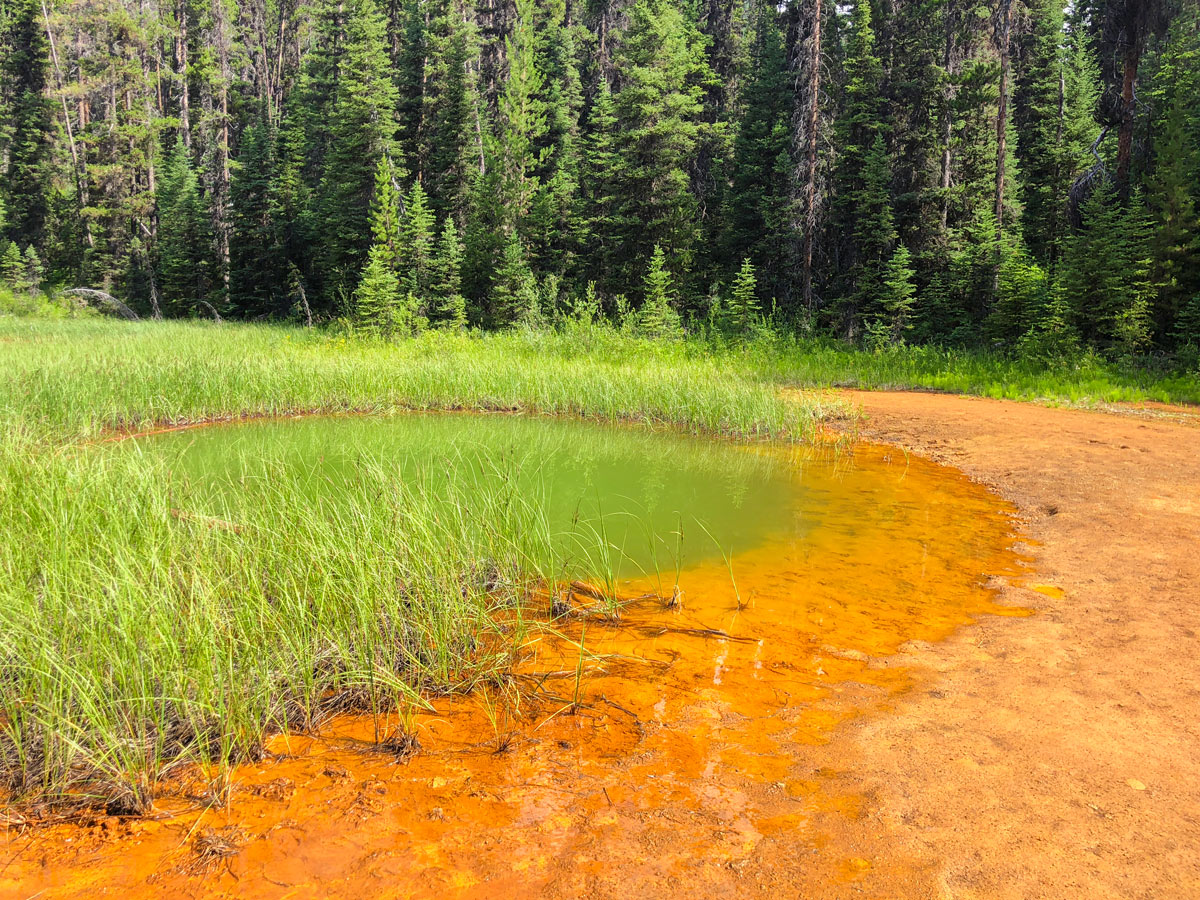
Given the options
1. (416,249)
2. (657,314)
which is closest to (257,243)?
(416,249)

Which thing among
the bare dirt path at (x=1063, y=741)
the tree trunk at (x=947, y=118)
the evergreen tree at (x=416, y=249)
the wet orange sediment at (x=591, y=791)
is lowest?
the wet orange sediment at (x=591, y=791)

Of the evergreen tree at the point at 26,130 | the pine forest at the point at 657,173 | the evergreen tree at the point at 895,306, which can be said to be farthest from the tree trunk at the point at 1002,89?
the evergreen tree at the point at 26,130

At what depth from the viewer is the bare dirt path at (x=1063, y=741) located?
2.20 meters

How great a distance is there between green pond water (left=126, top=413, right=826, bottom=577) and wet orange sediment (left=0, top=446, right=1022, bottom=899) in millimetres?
1058

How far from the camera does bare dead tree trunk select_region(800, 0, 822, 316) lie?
19516 millimetres

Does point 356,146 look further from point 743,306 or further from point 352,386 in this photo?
point 352,386

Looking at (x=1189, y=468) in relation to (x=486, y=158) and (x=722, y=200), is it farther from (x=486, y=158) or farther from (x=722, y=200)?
(x=486, y=158)

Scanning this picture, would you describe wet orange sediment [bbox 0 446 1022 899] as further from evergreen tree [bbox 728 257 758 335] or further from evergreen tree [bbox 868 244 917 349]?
evergreen tree [bbox 728 257 758 335]

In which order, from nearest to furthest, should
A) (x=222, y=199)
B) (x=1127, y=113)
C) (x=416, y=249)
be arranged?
(x=1127, y=113) → (x=416, y=249) → (x=222, y=199)

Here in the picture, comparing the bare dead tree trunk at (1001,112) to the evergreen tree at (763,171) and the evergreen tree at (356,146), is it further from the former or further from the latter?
the evergreen tree at (356,146)

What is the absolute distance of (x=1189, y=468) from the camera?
7.32 m

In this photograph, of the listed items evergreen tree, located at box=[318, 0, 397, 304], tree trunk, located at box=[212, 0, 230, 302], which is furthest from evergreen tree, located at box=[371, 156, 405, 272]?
tree trunk, located at box=[212, 0, 230, 302]

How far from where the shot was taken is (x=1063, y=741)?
2818 mm

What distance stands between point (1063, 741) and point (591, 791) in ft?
6.15
